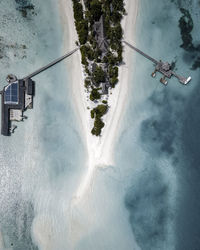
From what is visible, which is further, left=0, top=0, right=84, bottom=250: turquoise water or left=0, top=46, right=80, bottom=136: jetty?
left=0, top=0, right=84, bottom=250: turquoise water

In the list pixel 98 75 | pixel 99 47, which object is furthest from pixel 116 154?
pixel 99 47

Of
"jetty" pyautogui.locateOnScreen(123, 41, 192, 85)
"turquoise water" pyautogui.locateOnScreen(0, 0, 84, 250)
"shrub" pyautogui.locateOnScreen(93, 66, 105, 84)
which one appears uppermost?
"jetty" pyautogui.locateOnScreen(123, 41, 192, 85)

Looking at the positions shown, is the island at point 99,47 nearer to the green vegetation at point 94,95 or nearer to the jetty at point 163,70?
the green vegetation at point 94,95

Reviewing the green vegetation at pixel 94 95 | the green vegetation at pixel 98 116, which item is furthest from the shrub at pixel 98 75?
the green vegetation at pixel 98 116

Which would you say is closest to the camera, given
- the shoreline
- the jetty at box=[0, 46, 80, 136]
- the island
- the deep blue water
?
the jetty at box=[0, 46, 80, 136]

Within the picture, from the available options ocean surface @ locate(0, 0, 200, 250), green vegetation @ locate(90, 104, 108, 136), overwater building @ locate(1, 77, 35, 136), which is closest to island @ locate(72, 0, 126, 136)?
green vegetation @ locate(90, 104, 108, 136)

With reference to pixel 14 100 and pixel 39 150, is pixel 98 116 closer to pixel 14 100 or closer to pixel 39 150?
pixel 39 150

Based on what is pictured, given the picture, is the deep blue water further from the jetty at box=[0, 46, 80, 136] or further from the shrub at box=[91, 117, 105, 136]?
the jetty at box=[0, 46, 80, 136]

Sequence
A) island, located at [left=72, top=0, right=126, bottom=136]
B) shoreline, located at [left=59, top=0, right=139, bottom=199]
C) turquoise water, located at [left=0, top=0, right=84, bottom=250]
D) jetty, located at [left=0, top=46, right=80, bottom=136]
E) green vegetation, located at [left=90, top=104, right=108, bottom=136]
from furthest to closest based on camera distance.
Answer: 1. shoreline, located at [left=59, top=0, right=139, bottom=199]
2. turquoise water, located at [left=0, top=0, right=84, bottom=250]
3. green vegetation, located at [left=90, top=104, right=108, bottom=136]
4. island, located at [left=72, top=0, right=126, bottom=136]
5. jetty, located at [left=0, top=46, right=80, bottom=136]
